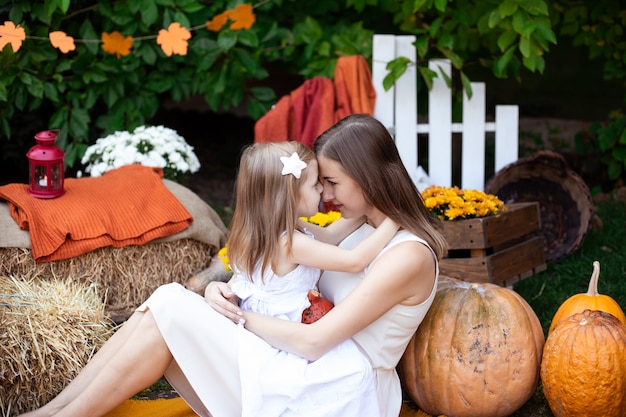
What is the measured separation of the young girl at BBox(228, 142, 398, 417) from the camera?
2492mm

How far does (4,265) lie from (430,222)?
1892 millimetres

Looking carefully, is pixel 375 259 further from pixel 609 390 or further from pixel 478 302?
pixel 609 390

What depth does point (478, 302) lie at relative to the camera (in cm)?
288

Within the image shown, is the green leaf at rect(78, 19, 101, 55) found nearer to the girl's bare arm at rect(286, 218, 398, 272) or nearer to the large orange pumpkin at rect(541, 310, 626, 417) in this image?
the girl's bare arm at rect(286, 218, 398, 272)

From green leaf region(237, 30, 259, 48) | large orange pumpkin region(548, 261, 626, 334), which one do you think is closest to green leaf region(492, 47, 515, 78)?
green leaf region(237, 30, 259, 48)

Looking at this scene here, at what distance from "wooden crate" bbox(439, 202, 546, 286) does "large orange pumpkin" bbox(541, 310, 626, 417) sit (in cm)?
102

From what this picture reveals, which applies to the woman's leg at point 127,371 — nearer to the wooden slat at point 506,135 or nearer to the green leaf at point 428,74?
the green leaf at point 428,74

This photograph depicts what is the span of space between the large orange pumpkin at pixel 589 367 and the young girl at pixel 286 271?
0.66 metres

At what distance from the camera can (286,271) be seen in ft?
8.71

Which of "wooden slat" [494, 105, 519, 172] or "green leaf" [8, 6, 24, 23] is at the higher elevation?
"green leaf" [8, 6, 24, 23]

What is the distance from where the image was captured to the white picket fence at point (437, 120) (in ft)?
15.1

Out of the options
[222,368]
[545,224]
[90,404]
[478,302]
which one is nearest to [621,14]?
[545,224]

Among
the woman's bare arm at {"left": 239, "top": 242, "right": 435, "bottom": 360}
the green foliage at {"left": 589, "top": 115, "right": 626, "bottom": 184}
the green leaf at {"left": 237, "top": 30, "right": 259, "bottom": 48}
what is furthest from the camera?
the green foliage at {"left": 589, "top": 115, "right": 626, "bottom": 184}

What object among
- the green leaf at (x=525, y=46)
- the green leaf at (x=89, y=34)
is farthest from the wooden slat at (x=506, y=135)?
the green leaf at (x=89, y=34)
